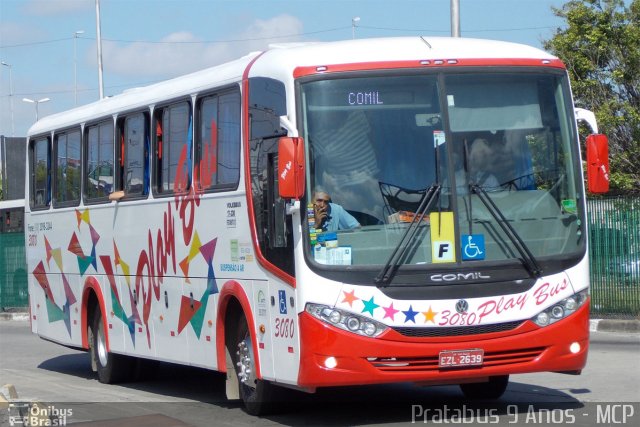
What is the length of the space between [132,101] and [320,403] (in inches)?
188

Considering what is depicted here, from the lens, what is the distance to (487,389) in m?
11.6

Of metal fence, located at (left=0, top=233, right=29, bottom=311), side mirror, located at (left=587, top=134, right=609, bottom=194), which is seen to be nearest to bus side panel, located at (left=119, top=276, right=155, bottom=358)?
side mirror, located at (left=587, top=134, right=609, bottom=194)

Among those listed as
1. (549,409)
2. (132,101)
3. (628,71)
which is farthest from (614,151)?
(549,409)

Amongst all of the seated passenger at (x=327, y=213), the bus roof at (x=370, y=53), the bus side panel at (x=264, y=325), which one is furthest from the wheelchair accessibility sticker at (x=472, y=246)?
the bus side panel at (x=264, y=325)

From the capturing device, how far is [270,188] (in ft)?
33.8

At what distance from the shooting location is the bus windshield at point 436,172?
9.63 m

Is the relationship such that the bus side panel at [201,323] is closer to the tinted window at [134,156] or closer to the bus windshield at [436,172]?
the tinted window at [134,156]

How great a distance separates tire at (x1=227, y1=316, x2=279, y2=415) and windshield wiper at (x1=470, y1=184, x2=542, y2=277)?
107 inches

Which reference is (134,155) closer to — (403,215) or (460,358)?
→ (403,215)

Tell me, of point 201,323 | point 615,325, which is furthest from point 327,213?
point 615,325

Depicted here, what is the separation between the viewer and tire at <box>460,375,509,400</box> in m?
11.5

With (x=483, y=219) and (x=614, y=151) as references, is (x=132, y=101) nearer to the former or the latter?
(x=483, y=219)

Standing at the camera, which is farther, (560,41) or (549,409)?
(560,41)

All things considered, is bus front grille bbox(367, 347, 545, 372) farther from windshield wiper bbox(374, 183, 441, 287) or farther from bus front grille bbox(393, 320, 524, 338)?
windshield wiper bbox(374, 183, 441, 287)
